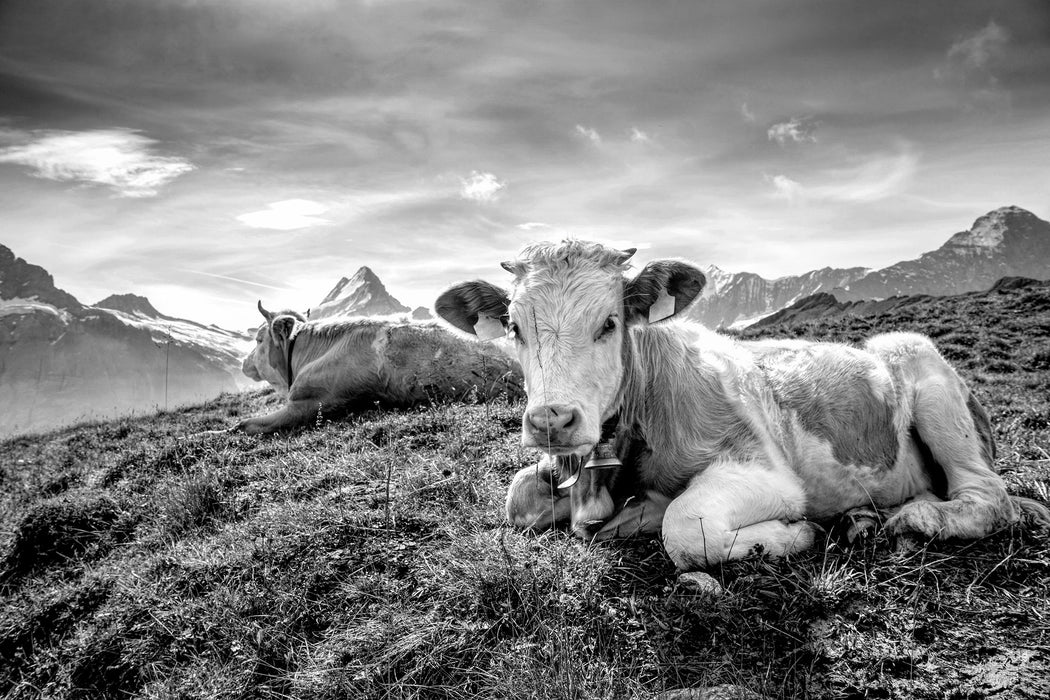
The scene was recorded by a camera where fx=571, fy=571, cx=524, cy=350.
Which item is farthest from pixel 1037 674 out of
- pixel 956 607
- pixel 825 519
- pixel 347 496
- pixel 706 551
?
pixel 347 496

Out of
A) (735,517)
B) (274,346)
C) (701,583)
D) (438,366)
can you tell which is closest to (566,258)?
(735,517)

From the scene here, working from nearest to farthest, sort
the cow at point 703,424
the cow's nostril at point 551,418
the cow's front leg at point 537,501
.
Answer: the cow's nostril at point 551,418 < the cow at point 703,424 < the cow's front leg at point 537,501

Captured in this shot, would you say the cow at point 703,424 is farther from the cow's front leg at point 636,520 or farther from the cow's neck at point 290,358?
the cow's neck at point 290,358

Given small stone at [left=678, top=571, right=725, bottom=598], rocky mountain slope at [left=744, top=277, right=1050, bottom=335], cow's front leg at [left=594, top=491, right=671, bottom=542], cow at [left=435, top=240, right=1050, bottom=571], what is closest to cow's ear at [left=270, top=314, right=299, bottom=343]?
cow at [left=435, top=240, right=1050, bottom=571]

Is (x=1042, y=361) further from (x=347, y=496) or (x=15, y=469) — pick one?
(x=15, y=469)

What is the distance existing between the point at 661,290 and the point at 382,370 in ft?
22.5

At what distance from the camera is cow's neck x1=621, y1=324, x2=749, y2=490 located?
12.9 feet

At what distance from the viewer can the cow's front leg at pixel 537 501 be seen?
13.2 ft

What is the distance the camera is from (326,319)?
11.2 meters

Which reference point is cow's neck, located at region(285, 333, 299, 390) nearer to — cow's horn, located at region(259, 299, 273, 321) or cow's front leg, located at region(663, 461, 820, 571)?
cow's horn, located at region(259, 299, 273, 321)

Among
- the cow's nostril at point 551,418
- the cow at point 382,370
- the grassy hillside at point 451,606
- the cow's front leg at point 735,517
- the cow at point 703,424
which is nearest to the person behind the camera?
the grassy hillside at point 451,606

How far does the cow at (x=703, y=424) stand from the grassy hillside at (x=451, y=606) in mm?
257

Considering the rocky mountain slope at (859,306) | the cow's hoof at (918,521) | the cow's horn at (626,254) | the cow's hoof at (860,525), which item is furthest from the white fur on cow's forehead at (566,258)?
the rocky mountain slope at (859,306)

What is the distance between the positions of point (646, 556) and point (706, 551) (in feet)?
1.50
